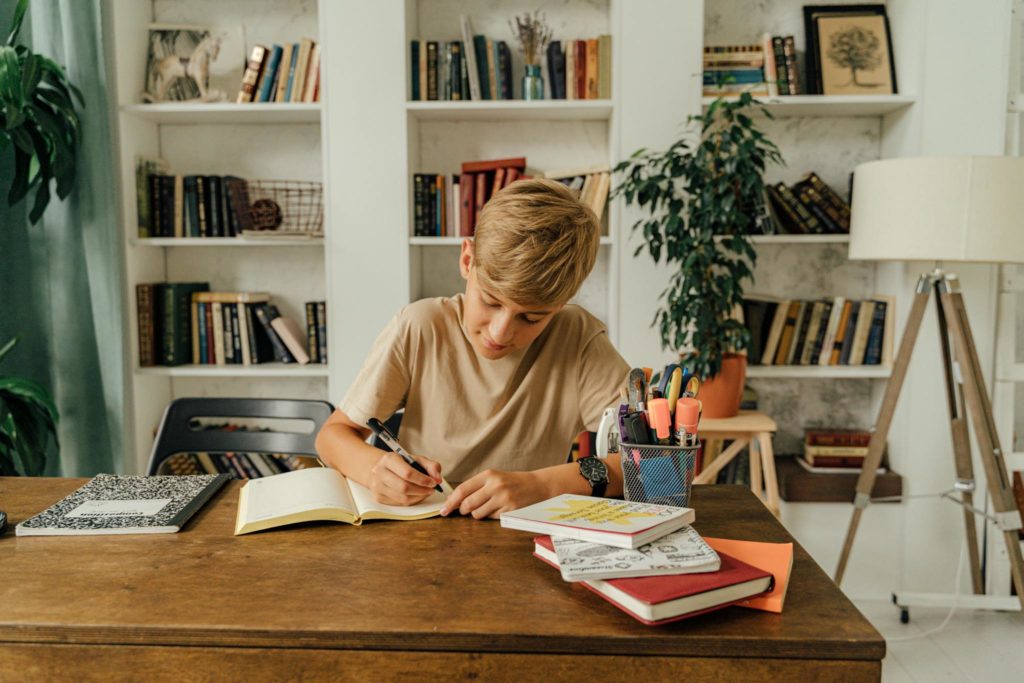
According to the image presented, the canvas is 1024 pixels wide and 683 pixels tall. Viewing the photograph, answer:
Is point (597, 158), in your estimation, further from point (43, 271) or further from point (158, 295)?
point (43, 271)

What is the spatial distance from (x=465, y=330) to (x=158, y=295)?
1842 mm

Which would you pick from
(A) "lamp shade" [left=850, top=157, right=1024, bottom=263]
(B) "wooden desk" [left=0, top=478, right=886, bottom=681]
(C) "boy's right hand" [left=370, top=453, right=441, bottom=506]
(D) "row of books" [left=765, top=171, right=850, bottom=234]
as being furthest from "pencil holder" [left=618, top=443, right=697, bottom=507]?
(D) "row of books" [left=765, top=171, right=850, bottom=234]

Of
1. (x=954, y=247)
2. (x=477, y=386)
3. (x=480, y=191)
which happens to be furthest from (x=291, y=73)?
(x=954, y=247)

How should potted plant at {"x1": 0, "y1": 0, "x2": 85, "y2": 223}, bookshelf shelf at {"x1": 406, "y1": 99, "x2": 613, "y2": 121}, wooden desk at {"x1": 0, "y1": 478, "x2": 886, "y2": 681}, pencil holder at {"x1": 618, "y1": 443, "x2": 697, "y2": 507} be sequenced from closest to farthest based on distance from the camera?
1. wooden desk at {"x1": 0, "y1": 478, "x2": 886, "y2": 681}
2. pencil holder at {"x1": 618, "y1": 443, "x2": 697, "y2": 507}
3. potted plant at {"x1": 0, "y1": 0, "x2": 85, "y2": 223}
4. bookshelf shelf at {"x1": 406, "y1": 99, "x2": 613, "y2": 121}

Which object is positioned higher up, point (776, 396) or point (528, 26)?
point (528, 26)

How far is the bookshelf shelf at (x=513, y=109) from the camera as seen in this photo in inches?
105

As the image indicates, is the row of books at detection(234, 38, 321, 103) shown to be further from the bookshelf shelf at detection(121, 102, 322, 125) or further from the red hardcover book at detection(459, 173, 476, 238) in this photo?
the red hardcover book at detection(459, 173, 476, 238)

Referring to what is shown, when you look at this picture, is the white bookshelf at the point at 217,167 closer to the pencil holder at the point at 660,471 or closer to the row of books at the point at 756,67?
the row of books at the point at 756,67

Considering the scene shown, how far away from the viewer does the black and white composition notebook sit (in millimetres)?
1111

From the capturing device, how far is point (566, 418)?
1.57 meters

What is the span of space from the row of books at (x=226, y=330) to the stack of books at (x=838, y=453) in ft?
6.18

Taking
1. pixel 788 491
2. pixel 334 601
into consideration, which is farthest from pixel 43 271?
pixel 788 491

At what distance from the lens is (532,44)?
9.24 feet

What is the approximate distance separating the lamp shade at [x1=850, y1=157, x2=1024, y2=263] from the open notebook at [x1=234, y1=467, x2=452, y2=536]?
5.45 ft
